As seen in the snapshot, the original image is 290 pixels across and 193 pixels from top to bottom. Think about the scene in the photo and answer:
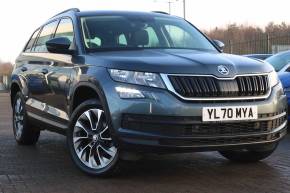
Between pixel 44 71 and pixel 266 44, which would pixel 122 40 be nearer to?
pixel 44 71

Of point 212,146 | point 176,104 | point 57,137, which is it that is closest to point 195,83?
point 176,104

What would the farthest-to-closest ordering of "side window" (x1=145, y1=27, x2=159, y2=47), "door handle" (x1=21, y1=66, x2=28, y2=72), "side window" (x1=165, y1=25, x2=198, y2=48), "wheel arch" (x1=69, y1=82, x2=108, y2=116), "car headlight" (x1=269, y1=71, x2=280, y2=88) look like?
"door handle" (x1=21, y1=66, x2=28, y2=72) → "side window" (x1=165, y1=25, x2=198, y2=48) → "side window" (x1=145, y1=27, x2=159, y2=47) → "car headlight" (x1=269, y1=71, x2=280, y2=88) → "wheel arch" (x1=69, y1=82, x2=108, y2=116)

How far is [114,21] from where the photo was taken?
6.39m

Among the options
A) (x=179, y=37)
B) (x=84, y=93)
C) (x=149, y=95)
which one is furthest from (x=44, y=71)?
(x=149, y=95)

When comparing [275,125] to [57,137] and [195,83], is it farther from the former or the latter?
[57,137]

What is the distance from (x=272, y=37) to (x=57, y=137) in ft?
61.2

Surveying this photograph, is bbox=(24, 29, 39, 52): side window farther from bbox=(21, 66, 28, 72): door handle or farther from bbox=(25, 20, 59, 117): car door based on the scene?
bbox=(21, 66, 28, 72): door handle

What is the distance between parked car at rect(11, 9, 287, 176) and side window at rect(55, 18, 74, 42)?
0.03 metres

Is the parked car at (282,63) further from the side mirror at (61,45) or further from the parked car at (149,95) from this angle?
the side mirror at (61,45)

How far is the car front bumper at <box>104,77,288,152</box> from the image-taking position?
16.0 ft

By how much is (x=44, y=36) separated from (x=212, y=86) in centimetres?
328

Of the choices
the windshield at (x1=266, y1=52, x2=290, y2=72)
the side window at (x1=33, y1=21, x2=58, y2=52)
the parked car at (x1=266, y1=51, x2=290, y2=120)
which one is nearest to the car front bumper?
the side window at (x1=33, y1=21, x2=58, y2=52)

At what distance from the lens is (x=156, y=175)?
5570 mm

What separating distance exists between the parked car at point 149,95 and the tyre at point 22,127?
3.99 feet
